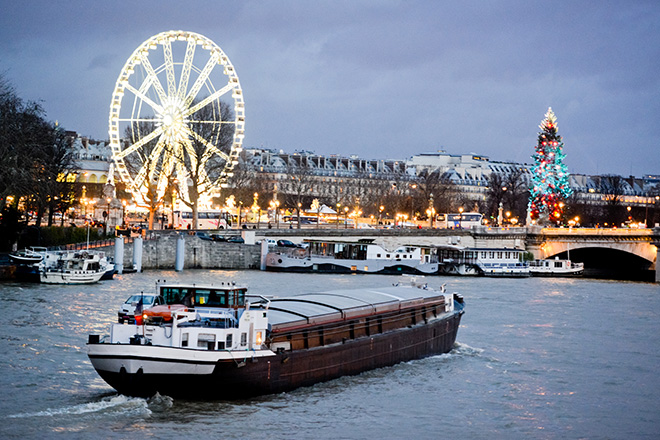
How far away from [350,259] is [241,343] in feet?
161

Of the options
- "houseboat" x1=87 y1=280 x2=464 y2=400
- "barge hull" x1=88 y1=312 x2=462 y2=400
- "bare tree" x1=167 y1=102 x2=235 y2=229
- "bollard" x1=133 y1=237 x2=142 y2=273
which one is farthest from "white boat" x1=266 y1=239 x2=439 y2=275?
"barge hull" x1=88 y1=312 x2=462 y2=400

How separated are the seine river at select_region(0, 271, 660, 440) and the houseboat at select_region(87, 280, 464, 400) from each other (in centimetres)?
44

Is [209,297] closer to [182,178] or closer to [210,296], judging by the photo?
[210,296]

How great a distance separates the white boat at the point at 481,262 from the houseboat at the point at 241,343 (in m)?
43.6

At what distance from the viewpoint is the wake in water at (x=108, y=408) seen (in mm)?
22141

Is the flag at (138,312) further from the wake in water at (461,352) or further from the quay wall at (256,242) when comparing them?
the quay wall at (256,242)

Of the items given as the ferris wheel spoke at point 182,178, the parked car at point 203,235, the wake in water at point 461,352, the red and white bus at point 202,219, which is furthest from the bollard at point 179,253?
the wake in water at point 461,352

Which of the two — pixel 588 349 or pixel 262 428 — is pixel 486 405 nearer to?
pixel 262 428

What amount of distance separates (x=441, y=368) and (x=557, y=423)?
6601mm

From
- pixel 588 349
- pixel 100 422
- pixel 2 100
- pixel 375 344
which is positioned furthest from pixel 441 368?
pixel 2 100

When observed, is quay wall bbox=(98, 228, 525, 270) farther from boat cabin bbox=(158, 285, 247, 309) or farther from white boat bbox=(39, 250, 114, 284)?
boat cabin bbox=(158, 285, 247, 309)

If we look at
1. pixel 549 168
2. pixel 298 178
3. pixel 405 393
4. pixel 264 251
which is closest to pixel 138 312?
pixel 405 393

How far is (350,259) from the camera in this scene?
72438mm

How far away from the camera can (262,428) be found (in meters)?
21.6
